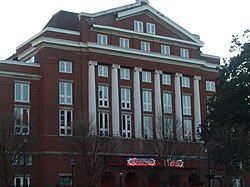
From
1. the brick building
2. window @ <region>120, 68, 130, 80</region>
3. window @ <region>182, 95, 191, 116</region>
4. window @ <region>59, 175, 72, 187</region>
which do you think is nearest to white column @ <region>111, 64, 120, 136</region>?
the brick building

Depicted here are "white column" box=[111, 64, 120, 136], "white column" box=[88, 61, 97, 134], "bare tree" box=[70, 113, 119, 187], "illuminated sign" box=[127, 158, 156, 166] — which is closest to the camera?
"bare tree" box=[70, 113, 119, 187]

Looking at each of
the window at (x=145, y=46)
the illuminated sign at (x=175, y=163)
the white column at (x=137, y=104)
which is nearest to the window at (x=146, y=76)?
the white column at (x=137, y=104)

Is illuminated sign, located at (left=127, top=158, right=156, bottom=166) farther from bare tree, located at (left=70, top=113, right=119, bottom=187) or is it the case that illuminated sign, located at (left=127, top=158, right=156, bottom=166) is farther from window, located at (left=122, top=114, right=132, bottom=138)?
bare tree, located at (left=70, top=113, right=119, bottom=187)

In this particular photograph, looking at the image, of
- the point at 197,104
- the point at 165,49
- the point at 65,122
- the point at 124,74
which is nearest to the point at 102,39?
the point at 124,74

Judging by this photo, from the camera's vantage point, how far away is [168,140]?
62.6m

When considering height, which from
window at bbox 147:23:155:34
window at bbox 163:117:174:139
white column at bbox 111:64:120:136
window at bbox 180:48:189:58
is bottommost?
window at bbox 163:117:174:139

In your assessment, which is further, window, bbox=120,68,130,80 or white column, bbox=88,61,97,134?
window, bbox=120,68,130,80

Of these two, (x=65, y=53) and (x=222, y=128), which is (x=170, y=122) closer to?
(x=222, y=128)

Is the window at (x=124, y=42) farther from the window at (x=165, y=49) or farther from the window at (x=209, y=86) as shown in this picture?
the window at (x=209, y=86)

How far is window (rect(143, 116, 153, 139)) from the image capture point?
69.2 meters

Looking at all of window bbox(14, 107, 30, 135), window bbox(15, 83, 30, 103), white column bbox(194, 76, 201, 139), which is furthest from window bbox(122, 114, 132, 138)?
window bbox(15, 83, 30, 103)

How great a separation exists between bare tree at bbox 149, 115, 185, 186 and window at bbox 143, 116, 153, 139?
6.92 feet

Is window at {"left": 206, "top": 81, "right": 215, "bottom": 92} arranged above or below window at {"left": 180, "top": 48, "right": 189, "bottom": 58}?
below

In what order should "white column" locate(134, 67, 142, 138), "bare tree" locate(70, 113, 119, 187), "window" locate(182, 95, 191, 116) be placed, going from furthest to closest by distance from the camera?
"window" locate(182, 95, 191, 116)
"white column" locate(134, 67, 142, 138)
"bare tree" locate(70, 113, 119, 187)
